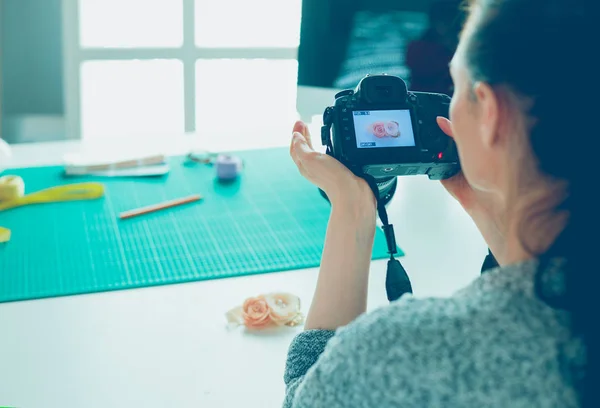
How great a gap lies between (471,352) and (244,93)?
2747 mm

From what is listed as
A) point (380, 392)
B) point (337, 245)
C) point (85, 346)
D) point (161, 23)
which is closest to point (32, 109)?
point (161, 23)

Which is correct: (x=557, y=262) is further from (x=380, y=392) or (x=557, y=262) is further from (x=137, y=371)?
(x=137, y=371)

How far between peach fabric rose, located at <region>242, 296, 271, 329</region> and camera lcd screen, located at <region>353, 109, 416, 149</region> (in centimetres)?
27

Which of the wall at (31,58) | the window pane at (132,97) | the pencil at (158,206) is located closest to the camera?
the pencil at (158,206)

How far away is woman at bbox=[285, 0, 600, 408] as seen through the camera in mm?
537

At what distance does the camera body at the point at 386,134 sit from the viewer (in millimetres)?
924

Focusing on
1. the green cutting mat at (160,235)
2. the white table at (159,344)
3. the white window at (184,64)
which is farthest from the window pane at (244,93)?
the white table at (159,344)

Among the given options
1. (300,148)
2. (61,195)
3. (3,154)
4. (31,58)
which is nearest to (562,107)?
(300,148)

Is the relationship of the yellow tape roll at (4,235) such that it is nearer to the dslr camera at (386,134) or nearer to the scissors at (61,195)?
the scissors at (61,195)

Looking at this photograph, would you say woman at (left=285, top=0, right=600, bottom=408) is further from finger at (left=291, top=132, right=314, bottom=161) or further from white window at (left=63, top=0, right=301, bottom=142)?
white window at (left=63, top=0, right=301, bottom=142)

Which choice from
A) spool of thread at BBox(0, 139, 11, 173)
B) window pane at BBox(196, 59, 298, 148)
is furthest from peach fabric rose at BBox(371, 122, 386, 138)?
window pane at BBox(196, 59, 298, 148)

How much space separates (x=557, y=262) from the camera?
0.56m

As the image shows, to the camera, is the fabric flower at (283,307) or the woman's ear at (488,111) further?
the fabric flower at (283,307)

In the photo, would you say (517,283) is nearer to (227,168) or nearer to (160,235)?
(160,235)
